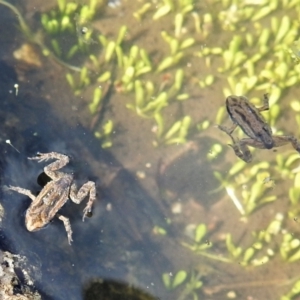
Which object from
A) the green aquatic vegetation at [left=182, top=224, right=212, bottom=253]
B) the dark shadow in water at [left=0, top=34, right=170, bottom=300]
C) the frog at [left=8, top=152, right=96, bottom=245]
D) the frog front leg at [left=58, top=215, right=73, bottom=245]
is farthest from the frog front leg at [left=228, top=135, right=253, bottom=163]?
the frog front leg at [left=58, top=215, right=73, bottom=245]

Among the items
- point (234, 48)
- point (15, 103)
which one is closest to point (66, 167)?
point (15, 103)

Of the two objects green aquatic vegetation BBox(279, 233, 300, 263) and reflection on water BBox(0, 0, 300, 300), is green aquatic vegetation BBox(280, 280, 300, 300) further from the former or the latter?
green aquatic vegetation BBox(279, 233, 300, 263)

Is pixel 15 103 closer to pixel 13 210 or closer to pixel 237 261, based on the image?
pixel 13 210

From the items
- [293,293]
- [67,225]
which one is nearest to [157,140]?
[67,225]

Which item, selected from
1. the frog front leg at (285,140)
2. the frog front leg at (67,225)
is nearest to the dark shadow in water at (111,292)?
the frog front leg at (67,225)

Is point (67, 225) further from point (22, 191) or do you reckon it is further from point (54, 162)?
point (54, 162)
